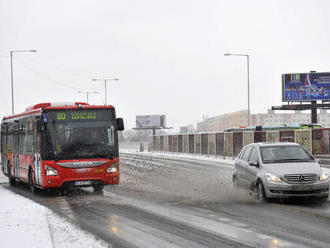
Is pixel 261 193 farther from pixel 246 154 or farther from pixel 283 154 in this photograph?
pixel 246 154

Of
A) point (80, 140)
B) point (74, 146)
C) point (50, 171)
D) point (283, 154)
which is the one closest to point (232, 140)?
point (80, 140)

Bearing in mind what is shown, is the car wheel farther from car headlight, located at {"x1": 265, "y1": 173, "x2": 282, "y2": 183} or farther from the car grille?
the car grille

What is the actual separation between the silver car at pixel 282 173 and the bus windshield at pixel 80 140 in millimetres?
3989

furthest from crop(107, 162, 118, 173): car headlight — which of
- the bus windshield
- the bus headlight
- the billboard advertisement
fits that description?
the billboard advertisement

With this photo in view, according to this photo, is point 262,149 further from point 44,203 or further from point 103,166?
point 44,203

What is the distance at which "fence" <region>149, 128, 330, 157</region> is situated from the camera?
29.3 meters

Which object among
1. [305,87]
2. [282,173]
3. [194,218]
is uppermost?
[305,87]

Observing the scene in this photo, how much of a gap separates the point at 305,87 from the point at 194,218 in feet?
180

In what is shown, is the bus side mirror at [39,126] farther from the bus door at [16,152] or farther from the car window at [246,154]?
the car window at [246,154]

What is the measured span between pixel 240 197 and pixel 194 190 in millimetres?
2915

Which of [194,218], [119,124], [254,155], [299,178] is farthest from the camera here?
[119,124]

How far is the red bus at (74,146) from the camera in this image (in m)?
16.0

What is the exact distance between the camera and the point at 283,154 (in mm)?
14172

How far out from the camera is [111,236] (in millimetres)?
8867
